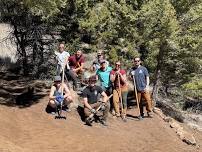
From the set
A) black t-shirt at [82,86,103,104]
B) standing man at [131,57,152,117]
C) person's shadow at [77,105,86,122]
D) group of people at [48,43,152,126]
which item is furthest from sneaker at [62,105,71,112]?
standing man at [131,57,152,117]

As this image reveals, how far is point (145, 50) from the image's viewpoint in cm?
2367

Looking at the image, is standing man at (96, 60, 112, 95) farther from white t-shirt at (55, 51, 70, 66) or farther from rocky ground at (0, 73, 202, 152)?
white t-shirt at (55, 51, 70, 66)

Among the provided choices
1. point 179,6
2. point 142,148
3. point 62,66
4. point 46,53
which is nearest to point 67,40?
point 46,53

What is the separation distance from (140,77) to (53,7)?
3.81 meters

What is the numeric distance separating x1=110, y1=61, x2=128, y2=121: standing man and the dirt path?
0.43 m

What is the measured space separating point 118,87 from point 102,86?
1.82ft

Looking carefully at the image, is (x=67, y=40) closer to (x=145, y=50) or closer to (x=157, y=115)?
(x=145, y=50)

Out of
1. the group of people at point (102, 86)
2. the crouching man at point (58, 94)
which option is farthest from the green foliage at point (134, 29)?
the crouching man at point (58, 94)

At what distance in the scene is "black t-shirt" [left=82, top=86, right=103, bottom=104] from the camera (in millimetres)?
16672

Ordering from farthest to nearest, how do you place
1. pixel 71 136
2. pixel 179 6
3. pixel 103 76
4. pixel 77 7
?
pixel 77 7
pixel 179 6
pixel 103 76
pixel 71 136

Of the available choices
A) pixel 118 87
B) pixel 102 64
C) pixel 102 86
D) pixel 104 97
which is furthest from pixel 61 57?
pixel 104 97

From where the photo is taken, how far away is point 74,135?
15594 millimetres

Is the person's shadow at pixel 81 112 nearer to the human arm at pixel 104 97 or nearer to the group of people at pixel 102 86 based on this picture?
the group of people at pixel 102 86

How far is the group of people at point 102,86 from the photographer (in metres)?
16.6
